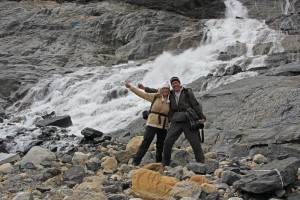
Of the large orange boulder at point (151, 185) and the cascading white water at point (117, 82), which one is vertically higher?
the large orange boulder at point (151, 185)

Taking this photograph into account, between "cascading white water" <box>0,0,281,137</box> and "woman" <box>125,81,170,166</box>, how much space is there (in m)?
7.26

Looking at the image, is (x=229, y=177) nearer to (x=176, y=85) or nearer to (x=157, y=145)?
(x=176, y=85)

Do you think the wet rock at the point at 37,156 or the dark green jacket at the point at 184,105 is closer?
the dark green jacket at the point at 184,105

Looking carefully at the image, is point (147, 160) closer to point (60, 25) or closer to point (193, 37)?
point (193, 37)

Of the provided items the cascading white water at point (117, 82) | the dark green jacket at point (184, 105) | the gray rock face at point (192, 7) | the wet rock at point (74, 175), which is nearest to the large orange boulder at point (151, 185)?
the wet rock at point (74, 175)

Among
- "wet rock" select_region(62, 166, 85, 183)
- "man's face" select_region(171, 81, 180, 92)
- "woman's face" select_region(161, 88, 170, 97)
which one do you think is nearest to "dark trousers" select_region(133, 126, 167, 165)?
"woman's face" select_region(161, 88, 170, 97)

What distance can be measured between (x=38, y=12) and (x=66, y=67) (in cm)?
1277

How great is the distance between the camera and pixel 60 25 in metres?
39.7

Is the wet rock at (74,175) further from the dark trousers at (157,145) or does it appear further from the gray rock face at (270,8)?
the gray rock face at (270,8)

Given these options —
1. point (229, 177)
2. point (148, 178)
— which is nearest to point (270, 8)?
point (229, 177)

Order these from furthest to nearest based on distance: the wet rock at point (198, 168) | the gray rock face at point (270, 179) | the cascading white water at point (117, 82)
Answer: the cascading white water at point (117, 82), the wet rock at point (198, 168), the gray rock face at point (270, 179)

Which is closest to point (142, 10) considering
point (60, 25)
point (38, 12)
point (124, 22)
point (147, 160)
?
point (124, 22)

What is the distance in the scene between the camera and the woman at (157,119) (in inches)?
362

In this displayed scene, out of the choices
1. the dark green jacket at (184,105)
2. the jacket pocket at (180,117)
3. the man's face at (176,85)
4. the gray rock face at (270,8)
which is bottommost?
the jacket pocket at (180,117)
